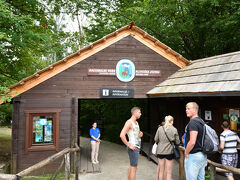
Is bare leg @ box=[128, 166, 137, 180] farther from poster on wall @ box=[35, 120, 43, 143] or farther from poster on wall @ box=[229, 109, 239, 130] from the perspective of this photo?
poster on wall @ box=[35, 120, 43, 143]

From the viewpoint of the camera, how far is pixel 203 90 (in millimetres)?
6020

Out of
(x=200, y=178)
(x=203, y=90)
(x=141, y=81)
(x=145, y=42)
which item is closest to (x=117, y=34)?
(x=145, y=42)

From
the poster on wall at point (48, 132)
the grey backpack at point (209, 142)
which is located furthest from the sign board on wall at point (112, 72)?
the grey backpack at point (209, 142)

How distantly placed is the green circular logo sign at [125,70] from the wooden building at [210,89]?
1131 mm

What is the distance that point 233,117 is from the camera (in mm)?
6297

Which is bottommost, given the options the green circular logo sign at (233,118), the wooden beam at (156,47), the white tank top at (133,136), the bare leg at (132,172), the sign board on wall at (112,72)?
the bare leg at (132,172)

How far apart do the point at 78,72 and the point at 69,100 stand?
1.21 metres

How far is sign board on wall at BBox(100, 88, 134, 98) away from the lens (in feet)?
26.2

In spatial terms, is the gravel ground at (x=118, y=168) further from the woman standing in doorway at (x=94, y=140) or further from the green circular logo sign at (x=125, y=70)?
the green circular logo sign at (x=125, y=70)

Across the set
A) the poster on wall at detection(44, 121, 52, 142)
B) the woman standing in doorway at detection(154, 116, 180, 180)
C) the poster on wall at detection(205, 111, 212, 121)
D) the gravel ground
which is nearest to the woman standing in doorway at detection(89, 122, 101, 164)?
the gravel ground

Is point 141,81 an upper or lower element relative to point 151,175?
upper

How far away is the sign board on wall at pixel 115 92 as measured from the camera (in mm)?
7992

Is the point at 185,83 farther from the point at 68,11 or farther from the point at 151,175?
the point at 68,11

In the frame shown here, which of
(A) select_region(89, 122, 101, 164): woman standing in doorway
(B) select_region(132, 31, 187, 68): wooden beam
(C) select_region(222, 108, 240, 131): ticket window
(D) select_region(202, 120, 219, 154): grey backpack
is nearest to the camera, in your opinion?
(D) select_region(202, 120, 219, 154): grey backpack
